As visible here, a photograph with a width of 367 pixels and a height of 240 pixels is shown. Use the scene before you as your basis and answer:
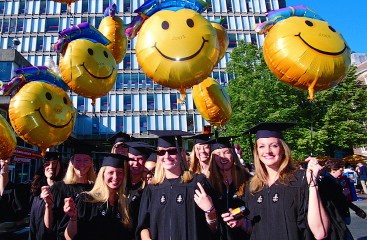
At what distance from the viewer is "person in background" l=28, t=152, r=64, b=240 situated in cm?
379

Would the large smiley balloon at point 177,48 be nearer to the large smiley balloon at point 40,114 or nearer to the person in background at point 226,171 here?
the person in background at point 226,171

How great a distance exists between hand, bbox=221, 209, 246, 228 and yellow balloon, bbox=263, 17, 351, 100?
176 cm

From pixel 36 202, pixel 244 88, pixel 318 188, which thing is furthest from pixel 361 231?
pixel 244 88

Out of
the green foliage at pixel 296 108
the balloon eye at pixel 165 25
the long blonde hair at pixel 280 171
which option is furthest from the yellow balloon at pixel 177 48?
the green foliage at pixel 296 108

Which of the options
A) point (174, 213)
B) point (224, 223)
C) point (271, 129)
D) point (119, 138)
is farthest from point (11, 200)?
point (271, 129)

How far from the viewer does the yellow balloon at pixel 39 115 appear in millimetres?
4520

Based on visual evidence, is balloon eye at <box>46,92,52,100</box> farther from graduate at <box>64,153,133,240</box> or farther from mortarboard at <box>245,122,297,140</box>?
mortarboard at <box>245,122,297,140</box>

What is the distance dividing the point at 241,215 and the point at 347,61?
91.7 inches

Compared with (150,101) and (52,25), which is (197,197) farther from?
(52,25)

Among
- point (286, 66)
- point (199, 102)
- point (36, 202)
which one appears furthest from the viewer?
point (199, 102)

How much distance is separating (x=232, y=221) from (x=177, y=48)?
2.06 meters

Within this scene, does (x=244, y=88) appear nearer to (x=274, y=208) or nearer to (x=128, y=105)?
(x=274, y=208)

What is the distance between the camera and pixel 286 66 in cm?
367

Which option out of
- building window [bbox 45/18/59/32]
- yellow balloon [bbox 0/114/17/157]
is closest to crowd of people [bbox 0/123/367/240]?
yellow balloon [bbox 0/114/17/157]
